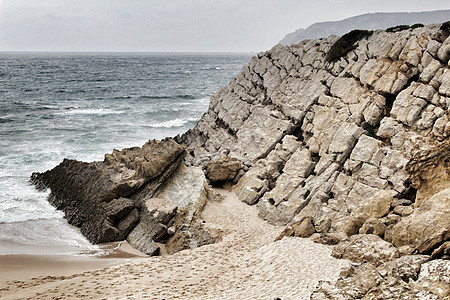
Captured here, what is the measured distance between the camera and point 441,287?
31.2 ft

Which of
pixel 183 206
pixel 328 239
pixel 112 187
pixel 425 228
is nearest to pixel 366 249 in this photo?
pixel 425 228

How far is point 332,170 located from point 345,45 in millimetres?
11489

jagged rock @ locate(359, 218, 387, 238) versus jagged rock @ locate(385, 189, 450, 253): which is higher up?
jagged rock @ locate(385, 189, 450, 253)

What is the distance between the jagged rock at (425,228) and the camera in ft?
40.7

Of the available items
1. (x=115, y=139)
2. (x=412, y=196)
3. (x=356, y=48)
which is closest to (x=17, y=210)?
(x=115, y=139)

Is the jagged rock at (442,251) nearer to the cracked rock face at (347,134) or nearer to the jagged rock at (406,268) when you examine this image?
the jagged rock at (406,268)

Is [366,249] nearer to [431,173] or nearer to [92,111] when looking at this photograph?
[431,173]

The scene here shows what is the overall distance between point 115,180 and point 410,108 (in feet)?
56.0

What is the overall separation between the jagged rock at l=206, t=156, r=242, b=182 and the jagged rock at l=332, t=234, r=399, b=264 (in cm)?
1103

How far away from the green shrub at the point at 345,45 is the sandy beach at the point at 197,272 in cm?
1422

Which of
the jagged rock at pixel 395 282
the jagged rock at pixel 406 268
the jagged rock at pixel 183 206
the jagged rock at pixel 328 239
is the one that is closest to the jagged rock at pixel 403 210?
the jagged rock at pixel 328 239

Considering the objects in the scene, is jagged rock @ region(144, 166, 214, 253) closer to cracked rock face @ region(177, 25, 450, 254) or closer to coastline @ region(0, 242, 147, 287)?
coastline @ region(0, 242, 147, 287)

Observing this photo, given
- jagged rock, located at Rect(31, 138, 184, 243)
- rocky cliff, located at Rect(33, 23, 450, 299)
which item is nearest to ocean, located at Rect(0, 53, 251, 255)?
jagged rock, located at Rect(31, 138, 184, 243)

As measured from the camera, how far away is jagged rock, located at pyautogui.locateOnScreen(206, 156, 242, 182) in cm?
2511
